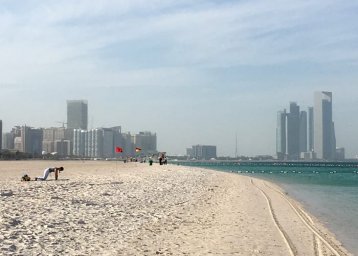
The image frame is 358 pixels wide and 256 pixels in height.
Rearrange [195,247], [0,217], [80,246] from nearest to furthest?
[80,246] → [195,247] → [0,217]

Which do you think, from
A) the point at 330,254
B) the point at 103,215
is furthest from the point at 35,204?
the point at 330,254

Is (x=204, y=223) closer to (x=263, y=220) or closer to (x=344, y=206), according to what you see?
(x=263, y=220)

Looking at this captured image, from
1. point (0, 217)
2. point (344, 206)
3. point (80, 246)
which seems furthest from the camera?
point (344, 206)

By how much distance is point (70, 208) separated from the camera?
13.7 metres

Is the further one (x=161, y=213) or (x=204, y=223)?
(x=161, y=213)

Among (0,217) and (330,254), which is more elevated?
(0,217)

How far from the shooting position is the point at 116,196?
18500 millimetres

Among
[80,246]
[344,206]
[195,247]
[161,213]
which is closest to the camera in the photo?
[80,246]

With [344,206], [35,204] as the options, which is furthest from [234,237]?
[344,206]

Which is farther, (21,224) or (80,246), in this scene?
(21,224)

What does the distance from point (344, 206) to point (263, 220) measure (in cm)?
1031

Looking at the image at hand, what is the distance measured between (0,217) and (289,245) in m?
6.51

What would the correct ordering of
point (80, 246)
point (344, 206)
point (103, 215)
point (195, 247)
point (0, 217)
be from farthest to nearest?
point (344, 206)
point (103, 215)
point (0, 217)
point (195, 247)
point (80, 246)

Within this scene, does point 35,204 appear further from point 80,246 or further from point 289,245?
point 289,245
